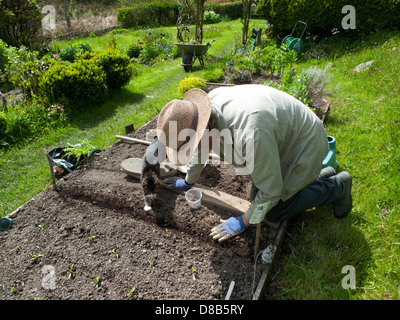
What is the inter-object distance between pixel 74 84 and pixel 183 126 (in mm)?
4590

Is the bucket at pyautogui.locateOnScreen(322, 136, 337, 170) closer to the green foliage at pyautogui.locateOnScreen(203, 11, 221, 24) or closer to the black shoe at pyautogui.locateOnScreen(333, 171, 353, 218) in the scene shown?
the black shoe at pyautogui.locateOnScreen(333, 171, 353, 218)

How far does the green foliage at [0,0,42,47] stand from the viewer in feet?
26.2

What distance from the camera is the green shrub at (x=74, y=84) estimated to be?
5.34 meters

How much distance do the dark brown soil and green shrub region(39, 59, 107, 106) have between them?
2.94 meters

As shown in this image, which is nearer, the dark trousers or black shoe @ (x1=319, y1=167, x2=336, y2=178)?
the dark trousers

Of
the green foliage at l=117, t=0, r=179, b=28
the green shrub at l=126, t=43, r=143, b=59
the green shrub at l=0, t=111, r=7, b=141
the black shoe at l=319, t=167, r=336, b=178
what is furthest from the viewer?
the green foliage at l=117, t=0, r=179, b=28

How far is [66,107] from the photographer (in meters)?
5.41

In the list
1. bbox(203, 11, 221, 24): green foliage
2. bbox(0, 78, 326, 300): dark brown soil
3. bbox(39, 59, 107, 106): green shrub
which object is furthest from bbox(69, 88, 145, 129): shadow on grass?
bbox(203, 11, 221, 24): green foliage

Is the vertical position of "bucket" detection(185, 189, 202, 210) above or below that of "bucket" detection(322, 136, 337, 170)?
below

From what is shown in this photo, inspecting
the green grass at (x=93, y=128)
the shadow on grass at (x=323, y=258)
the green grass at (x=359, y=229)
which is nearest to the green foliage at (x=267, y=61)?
the green grass at (x=93, y=128)

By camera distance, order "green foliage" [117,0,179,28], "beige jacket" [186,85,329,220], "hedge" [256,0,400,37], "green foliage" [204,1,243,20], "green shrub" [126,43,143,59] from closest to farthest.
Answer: "beige jacket" [186,85,329,220]
"hedge" [256,0,400,37]
"green shrub" [126,43,143,59]
"green foliage" [117,0,179,28]
"green foliage" [204,1,243,20]

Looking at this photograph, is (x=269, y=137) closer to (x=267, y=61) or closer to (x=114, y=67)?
(x=267, y=61)

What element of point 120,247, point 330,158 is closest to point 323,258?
point 330,158
